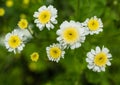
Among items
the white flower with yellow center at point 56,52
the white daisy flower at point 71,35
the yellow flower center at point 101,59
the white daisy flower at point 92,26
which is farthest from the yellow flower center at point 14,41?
the yellow flower center at point 101,59

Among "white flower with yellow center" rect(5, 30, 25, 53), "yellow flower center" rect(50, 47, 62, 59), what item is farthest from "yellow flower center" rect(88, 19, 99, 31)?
"white flower with yellow center" rect(5, 30, 25, 53)

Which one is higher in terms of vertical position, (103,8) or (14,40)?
(103,8)

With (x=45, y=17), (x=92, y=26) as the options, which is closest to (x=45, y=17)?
(x=45, y=17)

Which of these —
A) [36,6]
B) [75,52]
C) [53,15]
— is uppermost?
[36,6]

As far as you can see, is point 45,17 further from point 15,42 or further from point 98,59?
point 98,59

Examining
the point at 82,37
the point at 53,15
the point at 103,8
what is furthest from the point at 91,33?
the point at 103,8

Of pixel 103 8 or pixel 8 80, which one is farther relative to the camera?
pixel 8 80

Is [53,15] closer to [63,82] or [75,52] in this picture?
[75,52]
